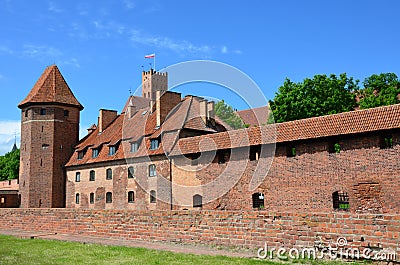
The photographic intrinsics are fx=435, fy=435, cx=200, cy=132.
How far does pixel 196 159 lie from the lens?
2462 cm

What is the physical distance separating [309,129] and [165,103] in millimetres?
14442

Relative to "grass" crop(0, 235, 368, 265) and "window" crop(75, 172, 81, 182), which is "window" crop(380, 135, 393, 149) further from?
"window" crop(75, 172, 81, 182)

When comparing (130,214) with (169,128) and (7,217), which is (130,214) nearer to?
(7,217)

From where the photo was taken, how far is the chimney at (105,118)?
3912 cm

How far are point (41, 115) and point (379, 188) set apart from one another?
95.3 ft

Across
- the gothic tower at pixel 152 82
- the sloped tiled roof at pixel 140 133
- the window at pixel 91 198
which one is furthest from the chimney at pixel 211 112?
the gothic tower at pixel 152 82

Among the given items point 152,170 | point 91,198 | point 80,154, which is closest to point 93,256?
point 152,170

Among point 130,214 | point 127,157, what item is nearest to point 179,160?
point 127,157

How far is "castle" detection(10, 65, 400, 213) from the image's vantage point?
60.2ft

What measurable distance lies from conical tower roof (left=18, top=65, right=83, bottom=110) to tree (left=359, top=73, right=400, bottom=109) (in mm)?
24331

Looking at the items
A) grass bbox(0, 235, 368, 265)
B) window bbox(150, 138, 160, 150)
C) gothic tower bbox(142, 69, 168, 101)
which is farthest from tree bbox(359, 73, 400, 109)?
gothic tower bbox(142, 69, 168, 101)

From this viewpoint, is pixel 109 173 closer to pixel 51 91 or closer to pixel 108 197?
pixel 108 197

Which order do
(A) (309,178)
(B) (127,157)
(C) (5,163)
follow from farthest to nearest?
1. (C) (5,163)
2. (B) (127,157)
3. (A) (309,178)

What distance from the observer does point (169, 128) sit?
29297 mm
